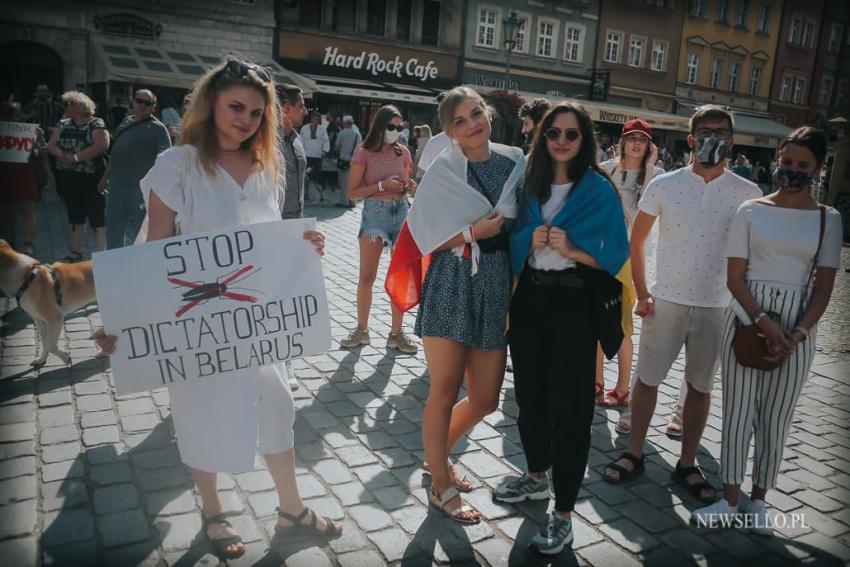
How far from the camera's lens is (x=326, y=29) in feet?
77.6

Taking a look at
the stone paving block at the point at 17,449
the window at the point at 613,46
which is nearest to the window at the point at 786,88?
the window at the point at 613,46

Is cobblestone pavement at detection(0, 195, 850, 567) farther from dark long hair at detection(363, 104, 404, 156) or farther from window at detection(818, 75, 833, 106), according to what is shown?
window at detection(818, 75, 833, 106)

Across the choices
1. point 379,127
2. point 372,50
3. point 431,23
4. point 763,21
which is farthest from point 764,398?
point 763,21

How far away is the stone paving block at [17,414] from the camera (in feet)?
13.1

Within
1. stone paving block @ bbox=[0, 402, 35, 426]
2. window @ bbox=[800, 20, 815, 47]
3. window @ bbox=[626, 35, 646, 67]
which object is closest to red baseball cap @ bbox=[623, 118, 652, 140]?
stone paving block @ bbox=[0, 402, 35, 426]

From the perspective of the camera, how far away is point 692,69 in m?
32.9

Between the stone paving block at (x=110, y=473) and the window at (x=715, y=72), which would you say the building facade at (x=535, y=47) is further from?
the stone paving block at (x=110, y=473)

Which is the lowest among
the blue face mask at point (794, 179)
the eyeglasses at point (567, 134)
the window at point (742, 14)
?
the blue face mask at point (794, 179)

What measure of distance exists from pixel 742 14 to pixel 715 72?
300 cm

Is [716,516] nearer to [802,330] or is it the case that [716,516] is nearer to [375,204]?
[802,330]

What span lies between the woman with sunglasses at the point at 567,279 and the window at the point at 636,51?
32240 mm

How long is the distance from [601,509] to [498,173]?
1.91 meters

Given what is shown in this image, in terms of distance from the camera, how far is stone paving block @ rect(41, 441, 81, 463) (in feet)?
11.6

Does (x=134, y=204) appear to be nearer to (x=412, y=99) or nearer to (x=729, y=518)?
(x=729, y=518)
